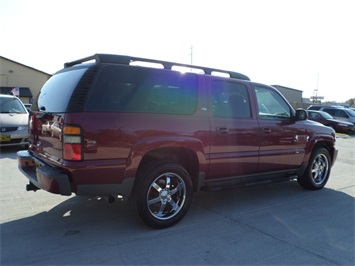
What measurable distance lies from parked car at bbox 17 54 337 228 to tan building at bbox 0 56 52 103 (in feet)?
121

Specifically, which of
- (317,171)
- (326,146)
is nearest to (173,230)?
(317,171)

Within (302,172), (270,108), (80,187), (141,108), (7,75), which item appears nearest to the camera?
(80,187)

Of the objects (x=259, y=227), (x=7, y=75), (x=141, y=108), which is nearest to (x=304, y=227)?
(x=259, y=227)

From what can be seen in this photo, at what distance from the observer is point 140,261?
3.28m

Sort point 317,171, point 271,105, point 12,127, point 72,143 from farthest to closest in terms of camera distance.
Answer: point 12,127 → point 317,171 → point 271,105 → point 72,143

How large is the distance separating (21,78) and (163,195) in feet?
133

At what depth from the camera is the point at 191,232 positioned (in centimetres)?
403

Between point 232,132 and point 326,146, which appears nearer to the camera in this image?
point 232,132

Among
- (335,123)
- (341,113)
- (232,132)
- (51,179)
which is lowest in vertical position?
(335,123)

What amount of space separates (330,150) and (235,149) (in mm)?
2833

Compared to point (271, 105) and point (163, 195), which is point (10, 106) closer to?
point (163, 195)

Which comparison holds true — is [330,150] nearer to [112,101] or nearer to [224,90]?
[224,90]

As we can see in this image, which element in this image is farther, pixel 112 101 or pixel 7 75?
pixel 7 75

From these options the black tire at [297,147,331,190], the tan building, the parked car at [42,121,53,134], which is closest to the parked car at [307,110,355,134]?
the black tire at [297,147,331,190]
